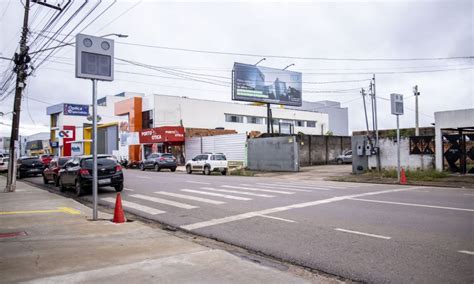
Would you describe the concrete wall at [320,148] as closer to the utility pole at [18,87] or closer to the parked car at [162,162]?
the parked car at [162,162]

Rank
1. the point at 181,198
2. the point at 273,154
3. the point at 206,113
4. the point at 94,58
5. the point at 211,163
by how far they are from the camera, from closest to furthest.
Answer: the point at 94,58
the point at 181,198
the point at 211,163
the point at 273,154
the point at 206,113

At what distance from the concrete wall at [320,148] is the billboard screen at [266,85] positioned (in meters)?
7.35

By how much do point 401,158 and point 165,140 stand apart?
27.5m

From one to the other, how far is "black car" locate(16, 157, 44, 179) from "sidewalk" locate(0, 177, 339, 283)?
864 inches

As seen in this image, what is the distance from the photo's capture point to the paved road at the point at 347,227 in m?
5.55

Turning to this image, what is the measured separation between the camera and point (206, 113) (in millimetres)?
57969

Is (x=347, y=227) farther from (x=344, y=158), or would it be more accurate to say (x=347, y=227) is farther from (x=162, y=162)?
(x=344, y=158)

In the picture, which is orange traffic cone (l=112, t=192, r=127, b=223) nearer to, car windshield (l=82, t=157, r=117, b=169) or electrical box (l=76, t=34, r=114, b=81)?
electrical box (l=76, t=34, r=114, b=81)

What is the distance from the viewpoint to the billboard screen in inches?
1569

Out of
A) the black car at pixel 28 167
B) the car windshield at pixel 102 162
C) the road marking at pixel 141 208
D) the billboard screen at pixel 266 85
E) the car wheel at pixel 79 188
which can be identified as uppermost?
the billboard screen at pixel 266 85

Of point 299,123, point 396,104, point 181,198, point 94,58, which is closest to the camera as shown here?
point 94,58

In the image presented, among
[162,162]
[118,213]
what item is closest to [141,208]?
[118,213]

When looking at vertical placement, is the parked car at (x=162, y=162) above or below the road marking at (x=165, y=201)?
above

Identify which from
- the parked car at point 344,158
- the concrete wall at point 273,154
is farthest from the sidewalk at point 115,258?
the parked car at point 344,158
